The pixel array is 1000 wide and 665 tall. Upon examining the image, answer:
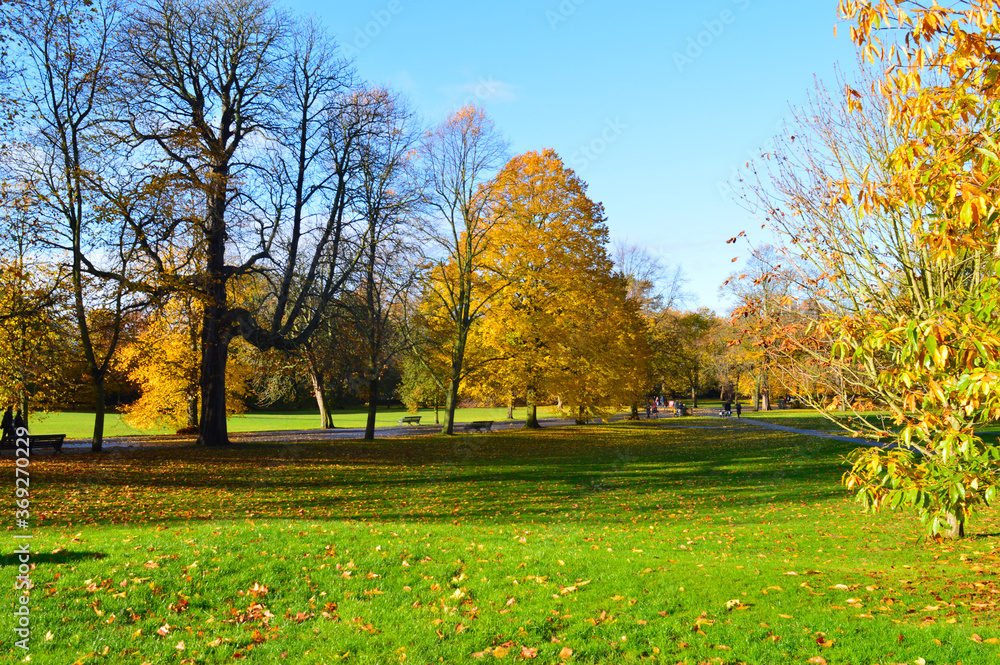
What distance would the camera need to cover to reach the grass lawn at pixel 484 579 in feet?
15.5

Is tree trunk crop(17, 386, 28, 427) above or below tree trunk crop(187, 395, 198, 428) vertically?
above

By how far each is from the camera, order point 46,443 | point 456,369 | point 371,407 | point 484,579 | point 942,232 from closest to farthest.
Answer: point 942,232
point 484,579
point 46,443
point 371,407
point 456,369

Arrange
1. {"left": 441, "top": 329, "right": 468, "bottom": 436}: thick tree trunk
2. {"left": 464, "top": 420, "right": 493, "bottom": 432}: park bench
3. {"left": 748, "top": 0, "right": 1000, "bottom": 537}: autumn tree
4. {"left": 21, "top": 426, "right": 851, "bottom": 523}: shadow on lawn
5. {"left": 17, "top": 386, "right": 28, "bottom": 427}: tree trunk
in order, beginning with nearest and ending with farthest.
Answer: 1. {"left": 748, "top": 0, "right": 1000, "bottom": 537}: autumn tree
2. {"left": 21, "top": 426, "right": 851, "bottom": 523}: shadow on lawn
3. {"left": 17, "top": 386, "right": 28, "bottom": 427}: tree trunk
4. {"left": 441, "top": 329, "right": 468, "bottom": 436}: thick tree trunk
5. {"left": 464, "top": 420, "right": 493, "bottom": 432}: park bench

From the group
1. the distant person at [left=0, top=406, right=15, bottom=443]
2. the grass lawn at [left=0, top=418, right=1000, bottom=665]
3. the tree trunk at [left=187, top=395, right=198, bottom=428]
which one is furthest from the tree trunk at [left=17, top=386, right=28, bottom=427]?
the tree trunk at [left=187, top=395, right=198, bottom=428]

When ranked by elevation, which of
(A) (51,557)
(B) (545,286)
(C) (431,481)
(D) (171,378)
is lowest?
(C) (431,481)

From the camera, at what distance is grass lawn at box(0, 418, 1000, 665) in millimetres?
4727

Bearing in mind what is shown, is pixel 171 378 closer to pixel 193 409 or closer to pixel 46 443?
pixel 193 409

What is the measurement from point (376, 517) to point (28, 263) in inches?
561

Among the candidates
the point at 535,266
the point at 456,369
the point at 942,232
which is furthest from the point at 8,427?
the point at 942,232

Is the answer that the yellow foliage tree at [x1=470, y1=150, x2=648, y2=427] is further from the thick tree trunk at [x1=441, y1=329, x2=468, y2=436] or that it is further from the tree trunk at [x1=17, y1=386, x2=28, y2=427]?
the tree trunk at [x1=17, y1=386, x2=28, y2=427]

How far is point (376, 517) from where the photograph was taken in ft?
35.9

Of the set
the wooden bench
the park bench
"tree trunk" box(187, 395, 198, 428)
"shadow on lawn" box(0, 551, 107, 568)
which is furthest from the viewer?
"tree trunk" box(187, 395, 198, 428)

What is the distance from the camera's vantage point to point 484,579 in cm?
622

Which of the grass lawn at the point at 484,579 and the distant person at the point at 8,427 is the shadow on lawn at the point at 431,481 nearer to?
the grass lawn at the point at 484,579
